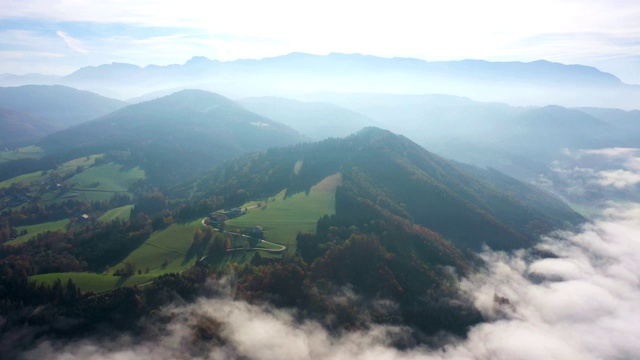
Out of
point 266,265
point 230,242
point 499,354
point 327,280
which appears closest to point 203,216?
point 230,242

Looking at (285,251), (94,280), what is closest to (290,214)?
(285,251)

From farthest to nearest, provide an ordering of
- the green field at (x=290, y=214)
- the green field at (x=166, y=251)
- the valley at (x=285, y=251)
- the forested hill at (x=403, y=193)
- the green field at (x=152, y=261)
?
the forested hill at (x=403, y=193)
the green field at (x=290, y=214)
the green field at (x=166, y=251)
the green field at (x=152, y=261)
the valley at (x=285, y=251)

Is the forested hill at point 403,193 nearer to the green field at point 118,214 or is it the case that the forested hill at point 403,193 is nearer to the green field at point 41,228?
the green field at point 118,214

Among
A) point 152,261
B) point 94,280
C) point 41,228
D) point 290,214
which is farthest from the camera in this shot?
point 41,228

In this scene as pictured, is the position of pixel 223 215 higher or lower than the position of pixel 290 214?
lower

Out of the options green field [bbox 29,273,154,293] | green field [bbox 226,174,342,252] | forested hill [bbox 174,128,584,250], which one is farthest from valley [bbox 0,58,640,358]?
forested hill [bbox 174,128,584,250]

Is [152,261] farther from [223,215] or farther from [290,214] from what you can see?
[290,214]

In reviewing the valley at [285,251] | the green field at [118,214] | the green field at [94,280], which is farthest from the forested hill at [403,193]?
the green field at [94,280]
